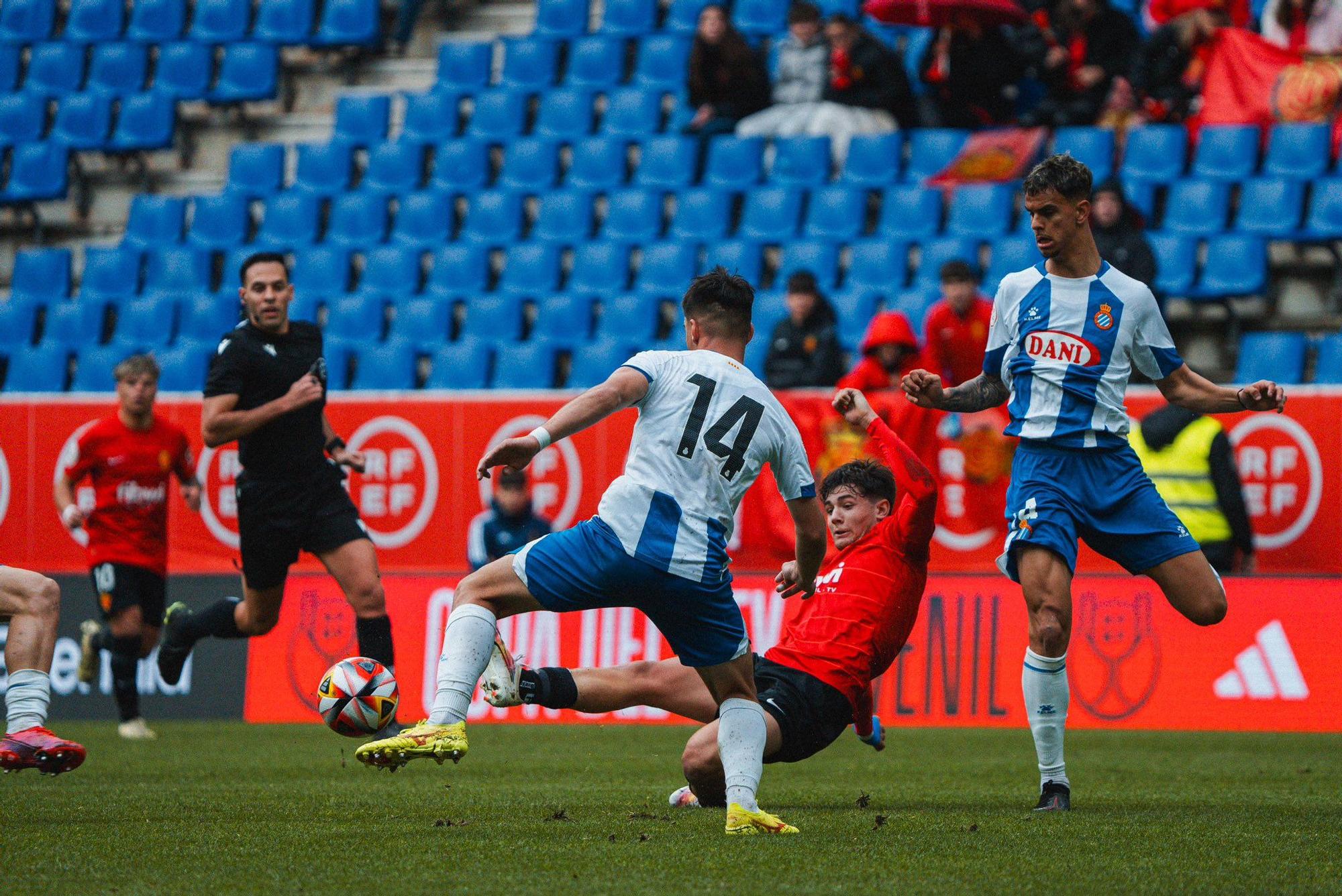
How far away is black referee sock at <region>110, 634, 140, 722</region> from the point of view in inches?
431

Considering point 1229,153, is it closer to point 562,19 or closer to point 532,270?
point 532,270

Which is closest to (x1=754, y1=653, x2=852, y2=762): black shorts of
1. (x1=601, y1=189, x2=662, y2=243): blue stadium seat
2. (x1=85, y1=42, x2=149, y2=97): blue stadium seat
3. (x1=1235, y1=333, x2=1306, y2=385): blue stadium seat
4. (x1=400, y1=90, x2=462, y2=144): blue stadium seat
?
(x1=1235, y1=333, x2=1306, y2=385): blue stadium seat

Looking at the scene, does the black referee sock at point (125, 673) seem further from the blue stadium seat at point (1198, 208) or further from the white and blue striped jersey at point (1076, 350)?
the blue stadium seat at point (1198, 208)

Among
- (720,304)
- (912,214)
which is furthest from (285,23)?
(720,304)

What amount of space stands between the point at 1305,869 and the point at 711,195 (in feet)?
38.5

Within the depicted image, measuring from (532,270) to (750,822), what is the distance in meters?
11.2

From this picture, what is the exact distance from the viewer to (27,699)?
6.16 metres

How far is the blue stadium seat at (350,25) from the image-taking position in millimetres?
19062

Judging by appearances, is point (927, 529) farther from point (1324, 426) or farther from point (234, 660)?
point (234, 660)

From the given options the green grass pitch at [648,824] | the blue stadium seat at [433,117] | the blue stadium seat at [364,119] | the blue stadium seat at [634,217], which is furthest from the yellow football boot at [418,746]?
the blue stadium seat at [364,119]

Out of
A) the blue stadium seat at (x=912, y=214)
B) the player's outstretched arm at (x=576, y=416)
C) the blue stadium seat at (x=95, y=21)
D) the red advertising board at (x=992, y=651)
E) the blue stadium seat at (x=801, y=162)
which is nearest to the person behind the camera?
the player's outstretched arm at (x=576, y=416)

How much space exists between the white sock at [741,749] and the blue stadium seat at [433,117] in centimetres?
1315

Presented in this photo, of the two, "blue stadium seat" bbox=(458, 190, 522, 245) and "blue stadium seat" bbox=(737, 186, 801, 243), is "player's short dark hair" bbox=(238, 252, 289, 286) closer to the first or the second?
"blue stadium seat" bbox=(737, 186, 801, 243)

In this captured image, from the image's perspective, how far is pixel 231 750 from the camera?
Result: 9.63m
